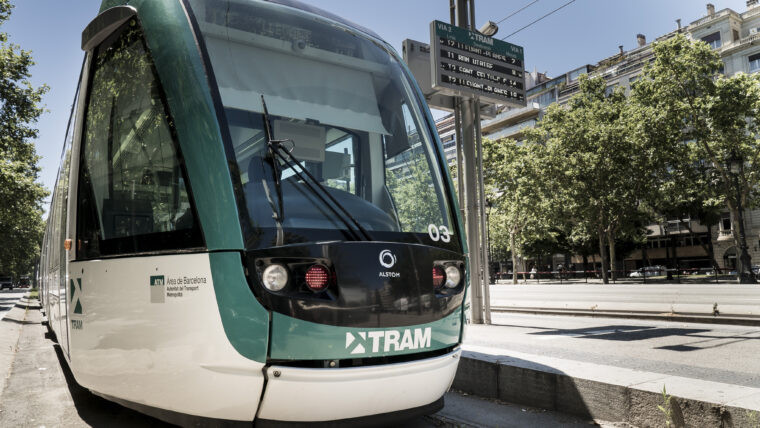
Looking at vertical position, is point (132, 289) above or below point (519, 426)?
above

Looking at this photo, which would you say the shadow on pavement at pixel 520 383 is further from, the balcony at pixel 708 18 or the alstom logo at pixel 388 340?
the balcony at pixel 708 18

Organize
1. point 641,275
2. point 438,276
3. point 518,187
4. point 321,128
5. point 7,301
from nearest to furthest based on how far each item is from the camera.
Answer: point 438,276
point 321,128
point 7,301
point 518,187
point 641,275

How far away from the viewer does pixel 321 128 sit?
354 cm

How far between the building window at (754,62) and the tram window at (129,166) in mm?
51949

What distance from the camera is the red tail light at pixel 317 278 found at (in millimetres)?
2893

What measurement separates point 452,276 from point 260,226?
4.24 feet

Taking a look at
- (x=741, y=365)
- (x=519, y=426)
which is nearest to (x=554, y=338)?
(x=741, y=365)

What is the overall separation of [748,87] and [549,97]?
3839cm

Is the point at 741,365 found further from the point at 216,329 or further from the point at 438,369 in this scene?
the point at 216,329

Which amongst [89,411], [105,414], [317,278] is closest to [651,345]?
[317,278]

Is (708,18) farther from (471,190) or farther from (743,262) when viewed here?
(471,190)

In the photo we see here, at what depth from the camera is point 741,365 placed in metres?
5.72

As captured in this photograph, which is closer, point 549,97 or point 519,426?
point 519,426

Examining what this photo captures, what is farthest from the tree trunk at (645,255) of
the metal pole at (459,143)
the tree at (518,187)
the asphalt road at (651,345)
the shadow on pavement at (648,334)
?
the metal pole at (459,143)
